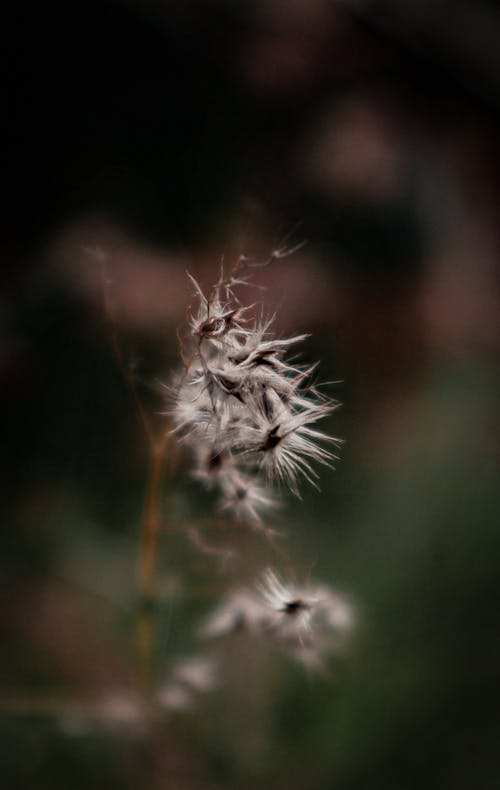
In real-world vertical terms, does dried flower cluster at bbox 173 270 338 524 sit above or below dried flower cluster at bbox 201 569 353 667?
above

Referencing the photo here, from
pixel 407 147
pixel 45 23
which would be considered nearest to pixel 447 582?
Result: pixel 407 147

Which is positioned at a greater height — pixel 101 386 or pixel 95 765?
pixel 101 386

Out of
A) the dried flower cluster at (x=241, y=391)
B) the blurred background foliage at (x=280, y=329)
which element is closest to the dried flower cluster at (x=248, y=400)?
the dried flower cluster at (x=241, y=391)

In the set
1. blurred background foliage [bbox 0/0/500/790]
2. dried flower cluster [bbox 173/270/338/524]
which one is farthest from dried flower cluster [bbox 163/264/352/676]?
blurred background foliage [bbox 0/0/500/790]

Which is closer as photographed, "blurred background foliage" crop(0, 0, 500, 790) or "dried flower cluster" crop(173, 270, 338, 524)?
"dried flower cluster" crop(173, 270, 338, 524)

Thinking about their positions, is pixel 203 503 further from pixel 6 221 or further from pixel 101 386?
pixel 6 221

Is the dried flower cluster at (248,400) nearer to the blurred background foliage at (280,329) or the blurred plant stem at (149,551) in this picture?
the blurred plant stem at (149,551)

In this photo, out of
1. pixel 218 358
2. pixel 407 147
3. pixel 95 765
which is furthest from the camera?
pixel 407 147

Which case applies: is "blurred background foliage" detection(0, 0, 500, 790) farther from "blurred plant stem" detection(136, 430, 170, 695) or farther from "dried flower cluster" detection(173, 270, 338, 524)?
"dried flower cluster" detection(173, 270, 338, 524)

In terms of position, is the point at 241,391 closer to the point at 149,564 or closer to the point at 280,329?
the point at 149,564
